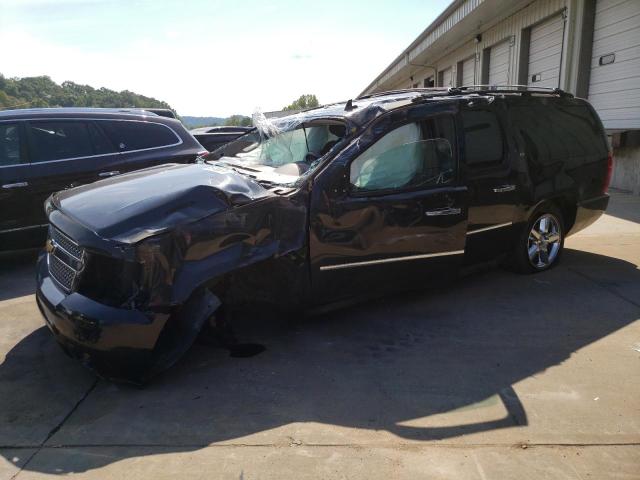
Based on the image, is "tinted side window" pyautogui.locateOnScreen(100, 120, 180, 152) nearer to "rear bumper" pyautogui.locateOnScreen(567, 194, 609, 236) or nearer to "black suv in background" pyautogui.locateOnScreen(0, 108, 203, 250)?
"black suv in background" pyautogui.locateOnScreen(0, 108, 203, 250)

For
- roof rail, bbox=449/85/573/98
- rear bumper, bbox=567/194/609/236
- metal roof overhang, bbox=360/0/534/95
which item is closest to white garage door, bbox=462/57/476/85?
metal roof overhang, bbox=360/0/534/95

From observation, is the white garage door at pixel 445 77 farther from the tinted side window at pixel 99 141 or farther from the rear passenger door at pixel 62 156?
the rear passenger door at pixel 62 156

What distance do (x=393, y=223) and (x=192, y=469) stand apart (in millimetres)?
2232

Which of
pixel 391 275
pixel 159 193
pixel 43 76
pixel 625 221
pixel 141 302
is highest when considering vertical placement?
pixel 43 76

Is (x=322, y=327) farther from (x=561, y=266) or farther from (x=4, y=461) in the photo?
(x=561, y=266)

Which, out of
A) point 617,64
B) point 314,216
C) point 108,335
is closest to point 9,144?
point 108,335

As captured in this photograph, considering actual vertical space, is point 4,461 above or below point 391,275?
below

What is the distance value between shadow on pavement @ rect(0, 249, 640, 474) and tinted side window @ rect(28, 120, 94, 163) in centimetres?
261

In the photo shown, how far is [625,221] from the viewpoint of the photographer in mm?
7449

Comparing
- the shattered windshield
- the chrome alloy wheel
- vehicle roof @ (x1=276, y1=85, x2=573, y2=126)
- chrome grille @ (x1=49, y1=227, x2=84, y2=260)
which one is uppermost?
vehicle roof @ (x1=276, y1=85, x2=573, y2=126)

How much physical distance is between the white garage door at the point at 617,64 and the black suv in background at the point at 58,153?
28.4ft

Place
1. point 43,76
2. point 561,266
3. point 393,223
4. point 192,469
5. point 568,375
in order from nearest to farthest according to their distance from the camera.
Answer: point 192,469 → point 568,375 → point 393,223 → point 561,266 → point 43,76

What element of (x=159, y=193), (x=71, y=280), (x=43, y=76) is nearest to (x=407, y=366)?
(x=159, y=193)

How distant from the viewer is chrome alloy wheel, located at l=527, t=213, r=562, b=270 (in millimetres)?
4984
